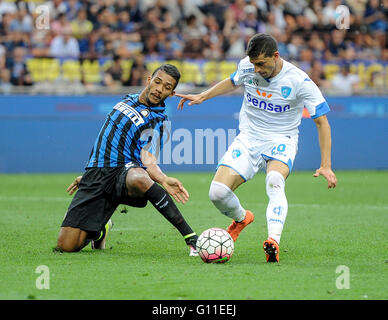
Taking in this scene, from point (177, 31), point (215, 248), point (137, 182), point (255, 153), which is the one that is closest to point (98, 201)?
point (137, 182)

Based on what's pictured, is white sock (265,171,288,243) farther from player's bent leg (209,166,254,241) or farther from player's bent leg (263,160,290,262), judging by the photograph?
player's bent leg (209,166,254,241)

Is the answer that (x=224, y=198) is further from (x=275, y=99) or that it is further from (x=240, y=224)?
(x=275, y=99)

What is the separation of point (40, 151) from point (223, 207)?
1185cm

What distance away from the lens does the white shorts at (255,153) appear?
23.9 feet

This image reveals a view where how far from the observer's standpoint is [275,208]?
6.84m

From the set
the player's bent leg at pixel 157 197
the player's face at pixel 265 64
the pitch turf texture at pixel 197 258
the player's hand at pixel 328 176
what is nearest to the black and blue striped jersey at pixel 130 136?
the player's bent leg at pixel 157 197

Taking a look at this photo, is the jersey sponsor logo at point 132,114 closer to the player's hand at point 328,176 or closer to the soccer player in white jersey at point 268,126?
the soccer player in white jersey at point 268,126

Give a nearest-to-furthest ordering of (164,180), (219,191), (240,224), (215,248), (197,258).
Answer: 1. (215,248)
2. (164,180)
3. (197,258)
4. (219,191)
5. (240,224)

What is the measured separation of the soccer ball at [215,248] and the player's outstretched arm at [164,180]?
0.45 metres

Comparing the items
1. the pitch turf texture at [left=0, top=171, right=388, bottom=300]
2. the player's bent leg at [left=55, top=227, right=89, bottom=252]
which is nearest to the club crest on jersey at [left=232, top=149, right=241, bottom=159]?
the pitch turf texture at [left=0, top=171, right=388, bottom=300]

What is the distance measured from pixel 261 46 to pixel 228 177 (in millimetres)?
1347

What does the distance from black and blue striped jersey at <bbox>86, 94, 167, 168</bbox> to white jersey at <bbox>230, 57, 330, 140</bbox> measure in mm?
911

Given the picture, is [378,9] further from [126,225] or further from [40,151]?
[126,225]

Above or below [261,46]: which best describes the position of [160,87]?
below
